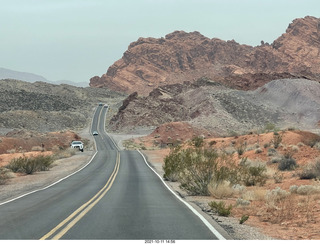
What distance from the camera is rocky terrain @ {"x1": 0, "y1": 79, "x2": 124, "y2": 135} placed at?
10875 cm

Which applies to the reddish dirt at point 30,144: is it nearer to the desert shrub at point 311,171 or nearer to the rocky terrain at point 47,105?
the rocky terrain at point 47,105

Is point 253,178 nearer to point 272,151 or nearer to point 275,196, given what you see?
point 275,196

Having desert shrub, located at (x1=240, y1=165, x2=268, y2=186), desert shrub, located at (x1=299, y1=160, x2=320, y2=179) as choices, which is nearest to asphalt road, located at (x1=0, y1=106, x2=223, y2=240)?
desert shrub, located at (x1=240, y1=165, x2=268, y2=186)

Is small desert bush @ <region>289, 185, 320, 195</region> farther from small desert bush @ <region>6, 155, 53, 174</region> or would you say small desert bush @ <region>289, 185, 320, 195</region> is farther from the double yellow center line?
small desert bush @ <region>6, 155, 53, 174</region>

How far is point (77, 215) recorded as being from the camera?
36.7 ft

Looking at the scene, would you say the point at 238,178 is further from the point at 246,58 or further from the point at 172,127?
the point at 246,58

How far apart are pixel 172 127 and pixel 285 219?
69333mm

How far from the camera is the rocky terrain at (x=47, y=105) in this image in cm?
10875

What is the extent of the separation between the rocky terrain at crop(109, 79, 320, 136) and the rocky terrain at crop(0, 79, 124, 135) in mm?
18349

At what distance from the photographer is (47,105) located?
144m

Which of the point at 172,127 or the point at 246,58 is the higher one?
the point at 246,58

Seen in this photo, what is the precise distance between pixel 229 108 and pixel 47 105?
73365 mm
